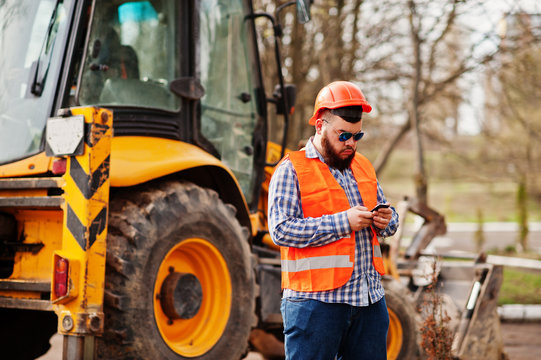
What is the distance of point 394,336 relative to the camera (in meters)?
5.27

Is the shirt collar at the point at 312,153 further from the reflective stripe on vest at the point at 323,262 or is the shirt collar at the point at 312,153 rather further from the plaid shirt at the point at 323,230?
the reflective stripe on vest at the point at 323,262

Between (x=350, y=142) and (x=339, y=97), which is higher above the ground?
(x=339, y=97)

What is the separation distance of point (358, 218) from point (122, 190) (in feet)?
5.79

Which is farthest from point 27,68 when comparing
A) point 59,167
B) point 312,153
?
point 312,153

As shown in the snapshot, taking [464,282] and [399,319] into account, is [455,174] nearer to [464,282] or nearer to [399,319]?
[464,282]

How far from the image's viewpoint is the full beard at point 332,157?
2900mm

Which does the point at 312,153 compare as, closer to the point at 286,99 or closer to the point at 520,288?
the point at 286,99

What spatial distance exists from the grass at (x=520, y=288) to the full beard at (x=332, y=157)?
643 cm

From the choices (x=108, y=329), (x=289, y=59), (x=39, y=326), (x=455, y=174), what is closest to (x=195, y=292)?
(x=108, y=329)

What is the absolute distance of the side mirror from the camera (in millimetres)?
5574

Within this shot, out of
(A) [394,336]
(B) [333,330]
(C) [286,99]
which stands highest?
(C) [286,99]

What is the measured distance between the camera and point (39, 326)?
4309 millimetres

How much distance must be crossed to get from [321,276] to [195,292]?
159 centimetres

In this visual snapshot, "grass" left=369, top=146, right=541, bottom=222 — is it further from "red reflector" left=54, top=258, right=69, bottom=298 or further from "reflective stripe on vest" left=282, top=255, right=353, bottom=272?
"reflective stripe on vest" left=282, top=255, right=353, bottom=272
